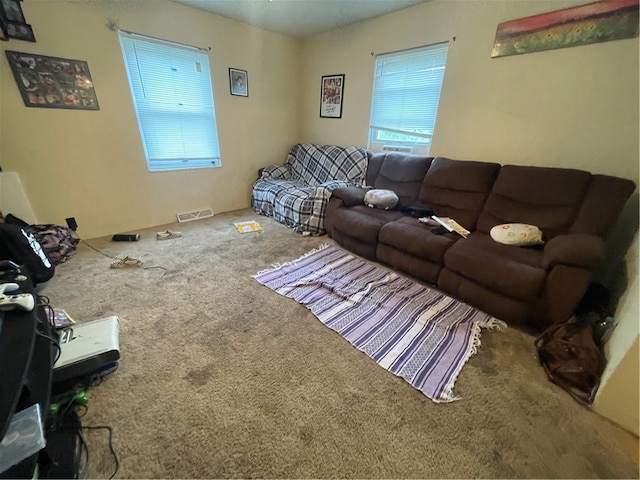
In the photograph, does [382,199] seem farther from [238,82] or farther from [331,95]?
[238,82]

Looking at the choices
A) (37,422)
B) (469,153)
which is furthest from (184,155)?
(469,153)

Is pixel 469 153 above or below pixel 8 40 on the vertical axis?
below

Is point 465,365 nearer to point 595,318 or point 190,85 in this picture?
point 595,318

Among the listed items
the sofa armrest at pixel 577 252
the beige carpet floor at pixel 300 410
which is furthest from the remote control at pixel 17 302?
the sofa armrest at pixel 577 252

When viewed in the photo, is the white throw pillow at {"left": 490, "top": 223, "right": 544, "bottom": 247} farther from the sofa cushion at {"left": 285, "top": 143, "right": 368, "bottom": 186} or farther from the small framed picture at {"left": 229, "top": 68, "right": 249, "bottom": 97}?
the small framed picture at {"left": 229, "top": 68, "right": 249, "bottom": 97}

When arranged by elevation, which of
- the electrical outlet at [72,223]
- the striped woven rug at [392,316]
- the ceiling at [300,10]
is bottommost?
the striped woven rug at [392,316]

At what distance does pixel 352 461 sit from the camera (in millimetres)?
1009

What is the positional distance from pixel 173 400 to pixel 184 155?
2.83 metres

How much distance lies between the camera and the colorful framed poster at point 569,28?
5.78ft

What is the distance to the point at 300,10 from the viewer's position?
9.27ft

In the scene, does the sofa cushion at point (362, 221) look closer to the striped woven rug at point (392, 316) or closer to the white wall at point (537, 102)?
the striped woven rug at point (392, 316)

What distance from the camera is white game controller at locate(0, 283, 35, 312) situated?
1.03 m

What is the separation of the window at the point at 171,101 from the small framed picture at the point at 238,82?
10.9 inches

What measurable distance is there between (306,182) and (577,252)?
Result: 9.68 ft
